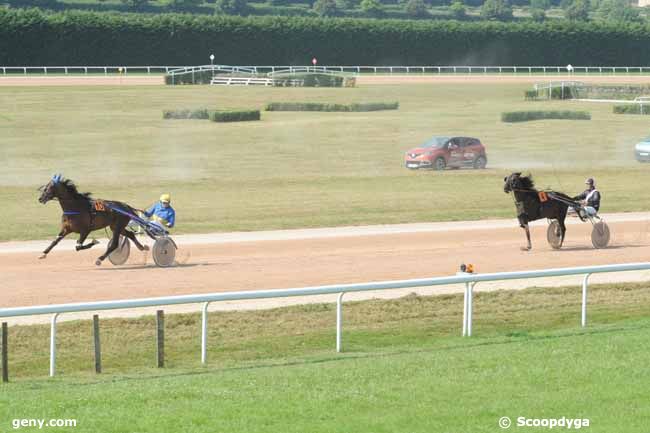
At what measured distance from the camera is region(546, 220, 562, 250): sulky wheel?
69.2 feet

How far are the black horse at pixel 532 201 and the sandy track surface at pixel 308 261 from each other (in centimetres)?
69

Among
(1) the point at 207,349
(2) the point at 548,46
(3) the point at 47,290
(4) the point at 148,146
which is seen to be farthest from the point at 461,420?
(2) the point at 548,46

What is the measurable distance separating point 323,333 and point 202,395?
14.9 ft

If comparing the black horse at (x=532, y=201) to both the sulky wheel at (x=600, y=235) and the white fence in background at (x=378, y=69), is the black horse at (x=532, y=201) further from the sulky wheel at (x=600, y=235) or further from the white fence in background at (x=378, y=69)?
the white fence in background at (x=378, y=69)

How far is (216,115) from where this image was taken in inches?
1901

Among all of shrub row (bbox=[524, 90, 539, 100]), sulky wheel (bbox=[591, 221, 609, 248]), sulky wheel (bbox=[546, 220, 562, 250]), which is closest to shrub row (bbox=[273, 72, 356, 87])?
shrub row (bbox=[524, 90, 539, 100])

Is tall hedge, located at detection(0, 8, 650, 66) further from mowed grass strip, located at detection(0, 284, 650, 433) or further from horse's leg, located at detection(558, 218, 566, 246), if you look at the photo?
mowed grass strip, located at detection(0, 284, 650, 433)

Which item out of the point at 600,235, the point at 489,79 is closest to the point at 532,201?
the point at 600,235

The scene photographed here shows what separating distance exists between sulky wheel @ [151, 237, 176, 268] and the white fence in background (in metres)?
50.4

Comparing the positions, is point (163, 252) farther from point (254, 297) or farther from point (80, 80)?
point (80, 80)

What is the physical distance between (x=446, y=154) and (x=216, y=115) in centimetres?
1380

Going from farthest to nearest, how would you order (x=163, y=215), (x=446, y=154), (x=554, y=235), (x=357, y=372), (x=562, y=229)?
1. (x=446, y=154)
2. (x=554, y=235)
3. (x=562, y=229)
4. (x=163, y=215)
5. (x=357, y=372)

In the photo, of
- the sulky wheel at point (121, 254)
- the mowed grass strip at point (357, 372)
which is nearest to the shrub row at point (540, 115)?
the sulky wheel at point (121, 254)

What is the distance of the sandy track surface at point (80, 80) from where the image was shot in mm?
61600
